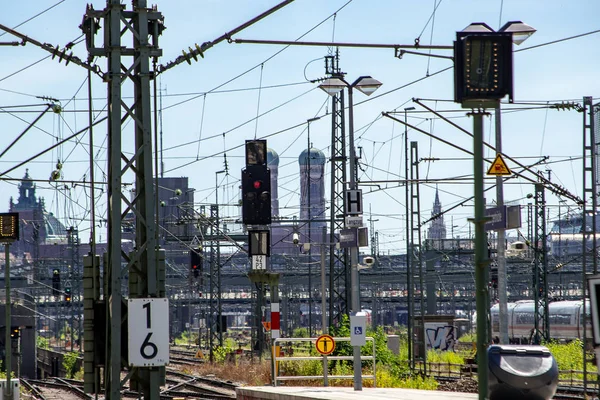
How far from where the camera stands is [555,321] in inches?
2406

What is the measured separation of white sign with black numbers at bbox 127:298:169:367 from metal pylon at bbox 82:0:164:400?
27 cm

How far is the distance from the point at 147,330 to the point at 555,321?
50.7 meters

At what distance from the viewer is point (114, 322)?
1403cm

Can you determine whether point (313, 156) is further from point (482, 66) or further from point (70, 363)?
point (482, 66)

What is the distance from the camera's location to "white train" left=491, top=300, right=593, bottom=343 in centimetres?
5834

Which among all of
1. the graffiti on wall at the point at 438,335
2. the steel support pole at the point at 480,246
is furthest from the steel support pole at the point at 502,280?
the graffiti on wall at the point at 438,335

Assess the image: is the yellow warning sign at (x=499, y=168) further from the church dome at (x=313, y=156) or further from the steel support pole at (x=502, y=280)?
the church dome at (x=313, y=156)

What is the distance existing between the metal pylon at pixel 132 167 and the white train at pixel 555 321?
43078 millimetres

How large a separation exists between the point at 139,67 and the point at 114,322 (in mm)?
3580

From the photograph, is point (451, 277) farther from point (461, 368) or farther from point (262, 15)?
point (262, 15)

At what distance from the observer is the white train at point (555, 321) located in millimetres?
58344

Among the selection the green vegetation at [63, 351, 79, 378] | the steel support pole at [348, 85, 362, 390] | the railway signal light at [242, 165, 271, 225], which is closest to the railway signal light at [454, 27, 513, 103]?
the steel support pole at [348, 85, 362, 390]

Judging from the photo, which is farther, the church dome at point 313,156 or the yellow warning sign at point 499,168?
the church dome at point 313,156

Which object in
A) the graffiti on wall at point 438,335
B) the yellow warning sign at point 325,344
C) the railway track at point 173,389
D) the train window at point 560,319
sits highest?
the yellow warning sign at point 325,344
